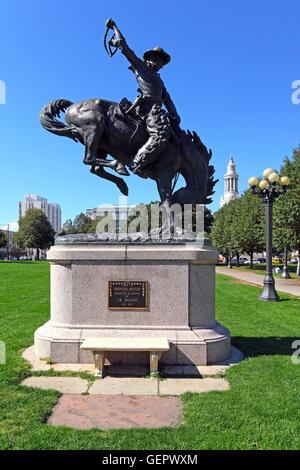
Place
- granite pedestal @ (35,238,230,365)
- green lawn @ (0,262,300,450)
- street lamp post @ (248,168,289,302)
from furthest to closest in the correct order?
street lamp post @ (248,168,289,302), granite pedestal @ (35,238,230,365), green lawn @ (0,262,300,450)

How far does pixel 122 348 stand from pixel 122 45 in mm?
5217

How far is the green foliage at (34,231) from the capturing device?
77.8m

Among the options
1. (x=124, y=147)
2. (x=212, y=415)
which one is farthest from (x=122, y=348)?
(x=124, y=147)

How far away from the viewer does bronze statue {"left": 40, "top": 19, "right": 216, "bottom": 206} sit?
755cm

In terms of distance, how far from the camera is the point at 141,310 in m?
6.94

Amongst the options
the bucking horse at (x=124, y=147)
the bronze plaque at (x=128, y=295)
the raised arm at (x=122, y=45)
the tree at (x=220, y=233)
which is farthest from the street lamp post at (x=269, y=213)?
the tree at (x=220, y=233)

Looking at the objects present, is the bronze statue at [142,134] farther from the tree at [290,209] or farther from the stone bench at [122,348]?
the tree at [290,209]

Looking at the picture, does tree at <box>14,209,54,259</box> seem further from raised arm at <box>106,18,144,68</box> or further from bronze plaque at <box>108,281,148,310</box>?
bronze plaque at <box>108,281,148,310</box>

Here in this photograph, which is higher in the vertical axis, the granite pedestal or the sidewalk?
the granite pedestal

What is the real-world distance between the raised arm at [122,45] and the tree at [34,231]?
240 feet

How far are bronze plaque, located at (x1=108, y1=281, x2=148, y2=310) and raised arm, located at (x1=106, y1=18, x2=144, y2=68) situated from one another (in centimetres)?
399

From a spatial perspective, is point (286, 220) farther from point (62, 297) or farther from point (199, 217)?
point (62, 297)

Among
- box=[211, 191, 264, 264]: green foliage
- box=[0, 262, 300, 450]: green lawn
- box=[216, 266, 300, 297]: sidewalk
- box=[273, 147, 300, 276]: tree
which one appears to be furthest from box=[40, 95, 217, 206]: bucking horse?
box=[211, 191, 264, 264]: green foliage
